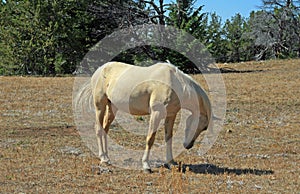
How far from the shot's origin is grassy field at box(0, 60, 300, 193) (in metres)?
7.99

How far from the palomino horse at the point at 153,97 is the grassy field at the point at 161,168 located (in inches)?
26.2

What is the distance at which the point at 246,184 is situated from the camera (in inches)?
324

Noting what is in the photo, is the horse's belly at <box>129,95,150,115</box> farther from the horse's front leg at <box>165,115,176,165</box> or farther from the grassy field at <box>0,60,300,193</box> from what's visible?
the grassy field at <box>0,60,300,193</box>

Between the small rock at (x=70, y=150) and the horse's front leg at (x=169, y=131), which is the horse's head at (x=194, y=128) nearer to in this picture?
the horse's front leg at (x=169, y=131)

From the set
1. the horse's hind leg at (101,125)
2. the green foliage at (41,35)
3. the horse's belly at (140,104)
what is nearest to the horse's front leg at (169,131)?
the horse's belly at (140,104)

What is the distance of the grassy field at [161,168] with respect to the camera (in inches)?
314

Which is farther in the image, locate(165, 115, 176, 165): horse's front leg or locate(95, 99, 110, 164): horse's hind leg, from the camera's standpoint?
locate(95, 99, 110, 164): horse's hind leg

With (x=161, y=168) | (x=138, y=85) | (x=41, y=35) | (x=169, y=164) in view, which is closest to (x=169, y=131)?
(x=169, y=164)

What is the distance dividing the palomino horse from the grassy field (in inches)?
26.2

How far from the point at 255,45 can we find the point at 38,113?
38.4 metres

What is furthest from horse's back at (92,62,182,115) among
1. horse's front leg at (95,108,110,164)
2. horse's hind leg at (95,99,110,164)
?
horse's front leg at (95,108,110,164)

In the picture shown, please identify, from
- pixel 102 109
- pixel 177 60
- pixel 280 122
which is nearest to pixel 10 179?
pixel 102 109

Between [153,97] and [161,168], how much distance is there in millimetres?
1368

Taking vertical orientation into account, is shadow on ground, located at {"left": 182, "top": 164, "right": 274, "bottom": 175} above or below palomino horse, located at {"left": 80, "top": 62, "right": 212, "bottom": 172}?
below
